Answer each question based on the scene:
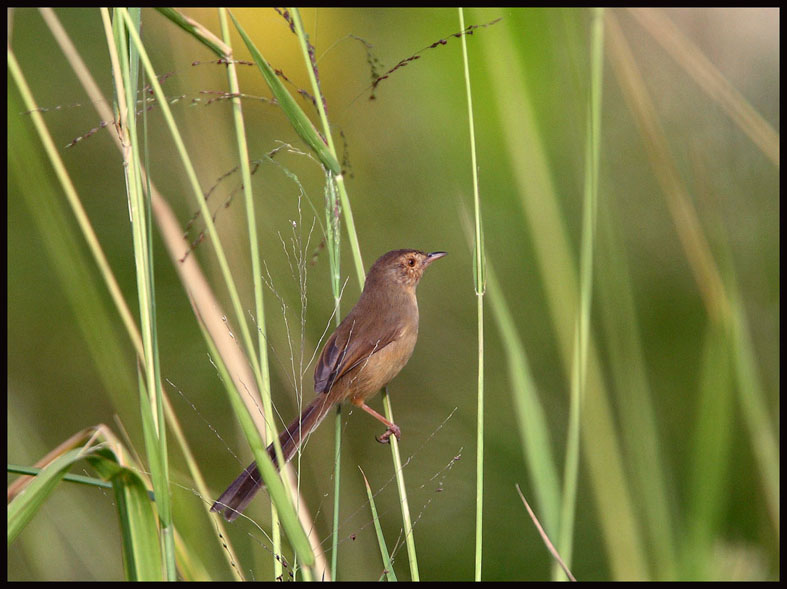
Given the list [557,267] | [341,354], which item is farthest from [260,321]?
[341,354]

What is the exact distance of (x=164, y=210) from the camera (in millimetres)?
2783

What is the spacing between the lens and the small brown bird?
311 centimetres

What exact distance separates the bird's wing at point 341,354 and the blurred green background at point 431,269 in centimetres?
27

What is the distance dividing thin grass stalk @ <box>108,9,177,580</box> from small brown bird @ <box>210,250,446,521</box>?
3.62 ft

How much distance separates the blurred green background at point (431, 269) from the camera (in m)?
3.49

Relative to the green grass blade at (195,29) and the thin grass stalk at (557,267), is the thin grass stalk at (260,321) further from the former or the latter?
the thin grass stalk at (557,267)

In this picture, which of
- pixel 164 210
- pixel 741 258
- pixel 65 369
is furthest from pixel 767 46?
pixel 65 369

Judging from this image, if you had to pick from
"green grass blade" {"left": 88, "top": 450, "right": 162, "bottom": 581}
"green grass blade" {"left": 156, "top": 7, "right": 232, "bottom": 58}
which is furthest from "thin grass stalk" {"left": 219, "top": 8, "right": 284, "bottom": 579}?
"green grass blade" {"left": 88, "top": 450, "right": 162, "bottom": 581}

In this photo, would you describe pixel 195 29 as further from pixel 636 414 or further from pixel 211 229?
pixel 636 414

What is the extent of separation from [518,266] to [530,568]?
5.68 feet

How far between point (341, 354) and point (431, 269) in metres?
1.48

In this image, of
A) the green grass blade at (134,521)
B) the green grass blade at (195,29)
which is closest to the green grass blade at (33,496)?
the green grass blade at (134,521)

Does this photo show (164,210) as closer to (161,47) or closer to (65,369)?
(161,47)

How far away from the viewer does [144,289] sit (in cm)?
174
